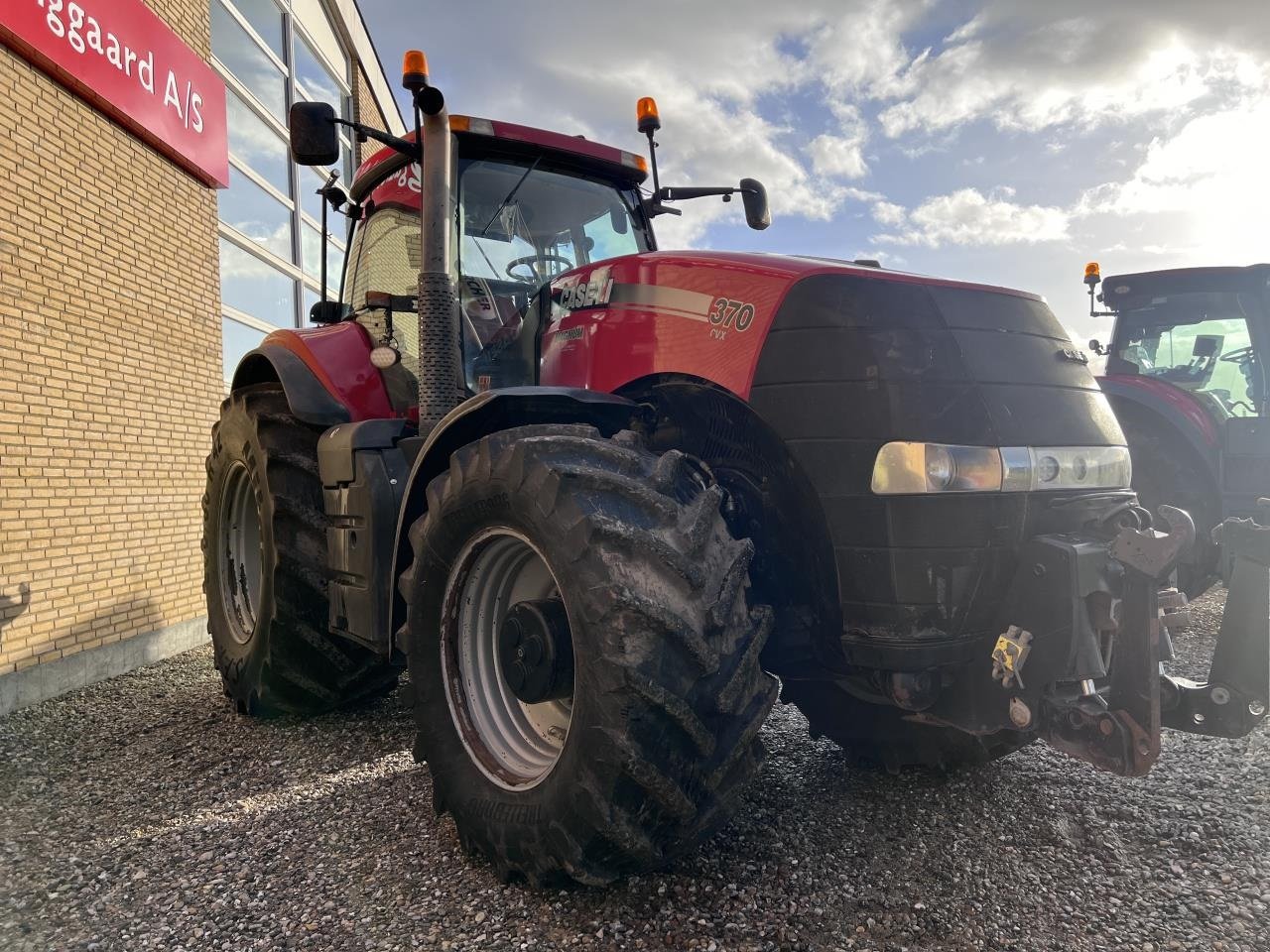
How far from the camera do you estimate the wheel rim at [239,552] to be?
13.9ft

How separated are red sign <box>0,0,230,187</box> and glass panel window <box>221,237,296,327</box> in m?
0.96

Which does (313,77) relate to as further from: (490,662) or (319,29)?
(490,662)

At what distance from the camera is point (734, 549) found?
1981 mm

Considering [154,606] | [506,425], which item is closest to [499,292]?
[506,425]

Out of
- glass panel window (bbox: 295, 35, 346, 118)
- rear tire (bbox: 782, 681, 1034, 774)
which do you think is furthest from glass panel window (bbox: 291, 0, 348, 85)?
rear tire (bbox: 782, 681, 1034, 774)

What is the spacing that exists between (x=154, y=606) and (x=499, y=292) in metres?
4.07

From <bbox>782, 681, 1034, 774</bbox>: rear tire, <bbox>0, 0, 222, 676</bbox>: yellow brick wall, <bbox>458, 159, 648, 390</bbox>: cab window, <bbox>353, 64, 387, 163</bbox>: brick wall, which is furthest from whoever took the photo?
<bbox>353, 64, 387, 163</bbox>: brick wall

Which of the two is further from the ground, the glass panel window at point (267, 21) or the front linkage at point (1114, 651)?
the glass panel window at point (267, 21)

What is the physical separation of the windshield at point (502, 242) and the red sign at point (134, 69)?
265 centimetres

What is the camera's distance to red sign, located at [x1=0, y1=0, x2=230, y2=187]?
15.6 ft

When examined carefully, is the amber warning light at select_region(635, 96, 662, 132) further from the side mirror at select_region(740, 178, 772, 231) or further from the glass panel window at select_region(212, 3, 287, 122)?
the glass panel window at select_region(212, 3, 287, 122)

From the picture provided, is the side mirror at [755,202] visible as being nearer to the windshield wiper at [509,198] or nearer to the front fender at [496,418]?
the windshield wiper at [509,198]

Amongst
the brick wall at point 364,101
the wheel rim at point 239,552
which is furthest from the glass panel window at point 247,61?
the wheel rim at point 239,552

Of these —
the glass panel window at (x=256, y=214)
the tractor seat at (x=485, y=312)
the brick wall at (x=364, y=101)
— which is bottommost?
the tractor seat at (x=485, y=312)
